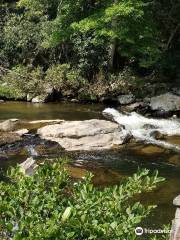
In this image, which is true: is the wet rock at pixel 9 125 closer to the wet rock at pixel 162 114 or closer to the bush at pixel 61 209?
the wet rock at pixel 162 114

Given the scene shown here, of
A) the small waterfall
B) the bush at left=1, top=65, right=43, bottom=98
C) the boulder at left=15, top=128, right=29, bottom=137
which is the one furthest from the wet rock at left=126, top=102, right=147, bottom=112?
the boulder at left=15, top=128, right=29, bottom=137

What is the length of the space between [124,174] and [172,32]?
13.8 metres

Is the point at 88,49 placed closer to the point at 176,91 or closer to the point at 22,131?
the point at 176,91

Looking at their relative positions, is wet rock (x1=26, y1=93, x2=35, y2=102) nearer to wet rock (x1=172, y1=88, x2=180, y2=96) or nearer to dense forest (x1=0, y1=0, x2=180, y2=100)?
dense forest (x1=0, y1=0, x2=180, y2=100)

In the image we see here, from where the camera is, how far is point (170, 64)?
22.2m

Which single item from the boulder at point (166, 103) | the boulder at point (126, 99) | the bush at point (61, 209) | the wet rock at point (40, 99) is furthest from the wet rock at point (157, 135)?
the bush at point (61, 209)

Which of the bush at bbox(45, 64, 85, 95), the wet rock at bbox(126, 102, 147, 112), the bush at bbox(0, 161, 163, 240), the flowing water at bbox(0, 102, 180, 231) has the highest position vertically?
the bush at bbox(0, 161, 163, 240)

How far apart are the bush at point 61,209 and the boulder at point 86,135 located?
33.4 feet

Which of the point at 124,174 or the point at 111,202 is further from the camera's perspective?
the point at 124,174

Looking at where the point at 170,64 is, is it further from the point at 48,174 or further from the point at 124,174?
the point at 48,174

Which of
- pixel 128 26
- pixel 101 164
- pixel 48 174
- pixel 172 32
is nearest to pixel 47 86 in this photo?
pixel 128 26

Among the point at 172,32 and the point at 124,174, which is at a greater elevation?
the point at 172,32

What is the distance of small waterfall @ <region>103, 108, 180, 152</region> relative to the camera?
581 inches

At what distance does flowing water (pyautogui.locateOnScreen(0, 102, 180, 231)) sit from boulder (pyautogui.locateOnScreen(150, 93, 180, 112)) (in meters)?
1.07
